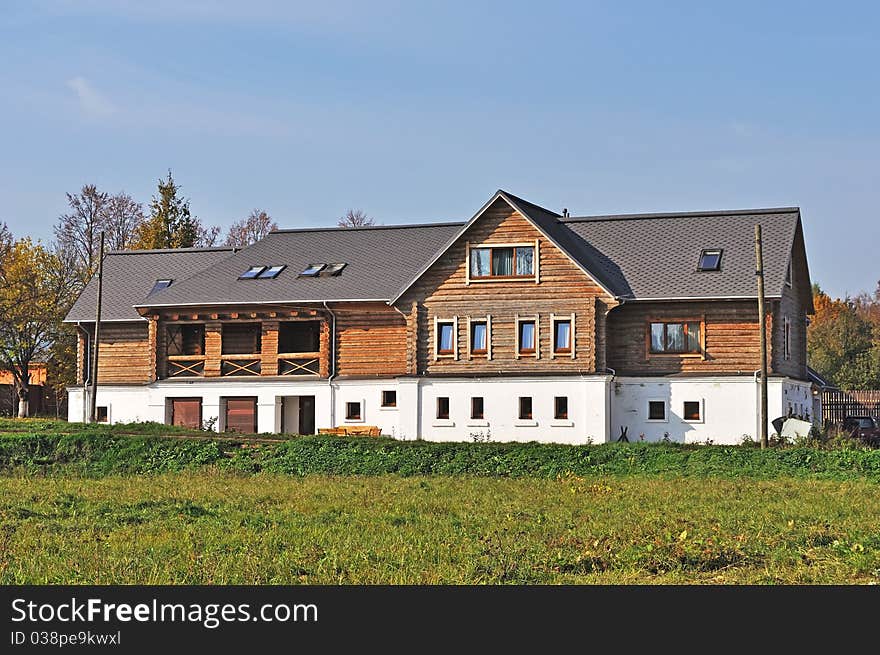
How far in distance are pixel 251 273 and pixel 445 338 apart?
9.17m

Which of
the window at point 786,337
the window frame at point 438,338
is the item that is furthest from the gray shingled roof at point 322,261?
the window at point 786,337

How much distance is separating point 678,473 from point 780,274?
12.9 m

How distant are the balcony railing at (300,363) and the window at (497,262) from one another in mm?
7127

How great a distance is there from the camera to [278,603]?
11.9 metres

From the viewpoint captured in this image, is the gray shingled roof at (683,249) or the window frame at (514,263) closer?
the gray shingled roof at (683,249)

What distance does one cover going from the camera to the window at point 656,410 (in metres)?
43.9

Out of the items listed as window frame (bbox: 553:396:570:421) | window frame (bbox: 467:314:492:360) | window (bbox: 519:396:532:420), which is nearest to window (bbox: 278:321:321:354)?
window frame (bbox: 467:314:492:360)

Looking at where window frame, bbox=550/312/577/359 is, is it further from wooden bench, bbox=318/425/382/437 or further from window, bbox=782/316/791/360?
window, bbox=782/316/791/360

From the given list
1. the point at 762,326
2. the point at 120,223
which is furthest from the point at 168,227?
the point at 762,326

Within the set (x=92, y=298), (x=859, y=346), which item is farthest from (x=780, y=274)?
(x=859, y=346)

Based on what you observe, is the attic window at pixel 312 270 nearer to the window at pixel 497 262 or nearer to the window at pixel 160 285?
the window at pixel 497 262

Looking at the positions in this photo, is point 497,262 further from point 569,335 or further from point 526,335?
point 569,335

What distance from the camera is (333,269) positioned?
161 ft

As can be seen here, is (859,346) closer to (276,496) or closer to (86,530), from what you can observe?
(276,496)
